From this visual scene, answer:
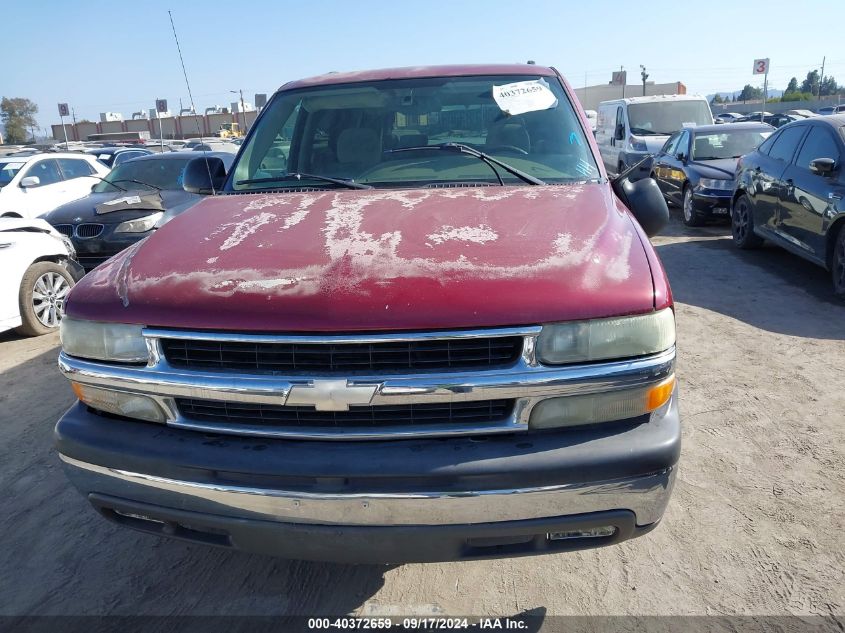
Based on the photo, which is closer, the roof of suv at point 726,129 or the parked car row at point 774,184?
the parked car row at point 774,184

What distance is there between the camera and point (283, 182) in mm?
3250

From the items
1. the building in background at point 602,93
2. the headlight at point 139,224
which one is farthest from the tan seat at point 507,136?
the building in background at point 602,93

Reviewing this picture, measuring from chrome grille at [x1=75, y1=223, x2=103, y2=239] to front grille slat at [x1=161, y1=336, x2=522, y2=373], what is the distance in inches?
265

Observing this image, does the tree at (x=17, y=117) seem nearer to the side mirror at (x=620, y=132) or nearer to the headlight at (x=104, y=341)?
the side mirror at (x=620, y=132)

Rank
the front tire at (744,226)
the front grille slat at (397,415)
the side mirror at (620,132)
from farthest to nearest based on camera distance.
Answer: the side mirror at (620,132), the front tire at (744,226), the front grille slat at (397,415)

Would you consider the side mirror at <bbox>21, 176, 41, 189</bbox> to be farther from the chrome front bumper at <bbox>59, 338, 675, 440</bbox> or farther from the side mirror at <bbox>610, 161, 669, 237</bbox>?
the side mirror at <bbox>610, 161, 669, 237</bbox>

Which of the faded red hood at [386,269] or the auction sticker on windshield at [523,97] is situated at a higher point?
the auction sticker on windshield at [523,97]

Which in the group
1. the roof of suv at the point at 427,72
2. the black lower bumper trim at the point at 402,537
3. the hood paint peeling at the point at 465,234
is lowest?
the black lower bumper trim at the point at 402,537

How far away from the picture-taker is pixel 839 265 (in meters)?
6.10

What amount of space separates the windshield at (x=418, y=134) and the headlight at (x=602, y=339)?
1.21 metres

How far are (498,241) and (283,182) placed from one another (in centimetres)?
143

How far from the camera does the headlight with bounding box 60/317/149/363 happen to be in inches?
85.0

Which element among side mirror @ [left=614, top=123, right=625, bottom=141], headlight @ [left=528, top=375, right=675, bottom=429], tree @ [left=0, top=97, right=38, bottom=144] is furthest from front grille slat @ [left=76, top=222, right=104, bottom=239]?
tree @ [left=0, top=97, right=38, bottom=144]

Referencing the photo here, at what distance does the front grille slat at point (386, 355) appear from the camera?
199cm
